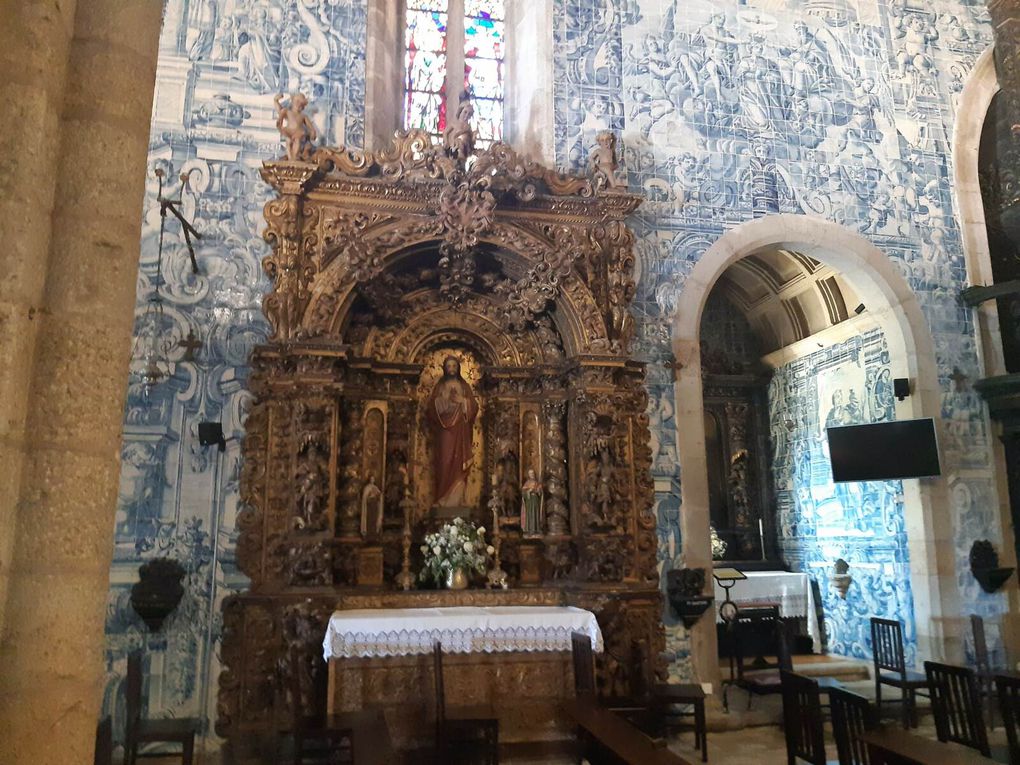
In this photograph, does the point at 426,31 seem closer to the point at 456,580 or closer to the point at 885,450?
the point at 456,580

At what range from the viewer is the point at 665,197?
8.66 m

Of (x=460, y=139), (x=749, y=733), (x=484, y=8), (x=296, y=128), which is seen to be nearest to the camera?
(x=749, y=733)

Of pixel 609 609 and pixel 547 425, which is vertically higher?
pixel 547 425

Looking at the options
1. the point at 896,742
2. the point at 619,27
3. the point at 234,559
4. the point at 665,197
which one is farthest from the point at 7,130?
the point at 619,27

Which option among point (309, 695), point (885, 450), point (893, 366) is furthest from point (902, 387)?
point (309, 695)

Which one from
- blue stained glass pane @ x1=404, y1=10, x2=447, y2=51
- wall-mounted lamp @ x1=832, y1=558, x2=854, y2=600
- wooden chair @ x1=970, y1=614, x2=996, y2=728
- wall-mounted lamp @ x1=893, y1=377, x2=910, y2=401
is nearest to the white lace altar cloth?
wooden chair @ x1=970, y1=614, x2=996, y2=728

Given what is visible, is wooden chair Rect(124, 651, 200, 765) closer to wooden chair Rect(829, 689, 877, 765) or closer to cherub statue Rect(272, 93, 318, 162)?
wooden chair Rect(829, 689, 877, 765)

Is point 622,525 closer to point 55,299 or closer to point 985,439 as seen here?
point 985,439

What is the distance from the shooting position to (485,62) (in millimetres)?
9477

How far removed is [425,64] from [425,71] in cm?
10

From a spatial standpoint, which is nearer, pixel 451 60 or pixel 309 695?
pixel 309 695

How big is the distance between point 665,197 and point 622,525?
351 centimetres

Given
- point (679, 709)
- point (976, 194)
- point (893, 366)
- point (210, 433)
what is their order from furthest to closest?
point (976, 194)
point (893, 366)
point (679, 709)
point (210, 433)

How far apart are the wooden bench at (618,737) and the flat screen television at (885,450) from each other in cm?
477
